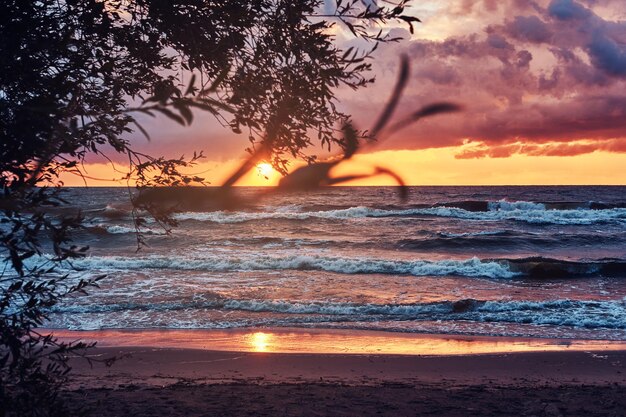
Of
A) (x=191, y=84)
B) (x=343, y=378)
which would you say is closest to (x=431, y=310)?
(x=343, y=378)

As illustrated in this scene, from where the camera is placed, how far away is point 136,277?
2339cm

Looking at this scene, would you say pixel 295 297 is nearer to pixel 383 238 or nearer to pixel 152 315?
pixel 152 315

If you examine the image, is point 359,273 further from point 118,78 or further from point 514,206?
point 514,206

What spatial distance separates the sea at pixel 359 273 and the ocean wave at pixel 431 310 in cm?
5

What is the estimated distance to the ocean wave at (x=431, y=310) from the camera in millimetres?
16625

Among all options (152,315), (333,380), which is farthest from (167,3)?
(152,315)

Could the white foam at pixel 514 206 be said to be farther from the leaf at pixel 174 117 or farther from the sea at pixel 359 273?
the leaf at pixel 174 117

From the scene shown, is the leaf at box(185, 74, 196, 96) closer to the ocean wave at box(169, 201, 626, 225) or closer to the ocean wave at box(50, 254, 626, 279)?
the ocean wave at box(50, 254, 626, 279)

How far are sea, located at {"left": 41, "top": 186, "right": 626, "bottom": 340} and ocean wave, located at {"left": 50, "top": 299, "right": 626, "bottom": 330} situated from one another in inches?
2.0

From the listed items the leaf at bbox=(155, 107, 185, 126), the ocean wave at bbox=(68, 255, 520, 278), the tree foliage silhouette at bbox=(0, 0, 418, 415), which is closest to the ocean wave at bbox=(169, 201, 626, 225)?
the ocean wave at bbox=(68, 255, 520, 278)

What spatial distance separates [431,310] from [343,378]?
7412mm

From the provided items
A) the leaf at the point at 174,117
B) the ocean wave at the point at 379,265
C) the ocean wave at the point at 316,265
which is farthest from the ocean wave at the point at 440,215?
the leaf at the point at 174,117

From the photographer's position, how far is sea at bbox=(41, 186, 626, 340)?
1623 centimetres

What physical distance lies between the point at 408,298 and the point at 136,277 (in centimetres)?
994
